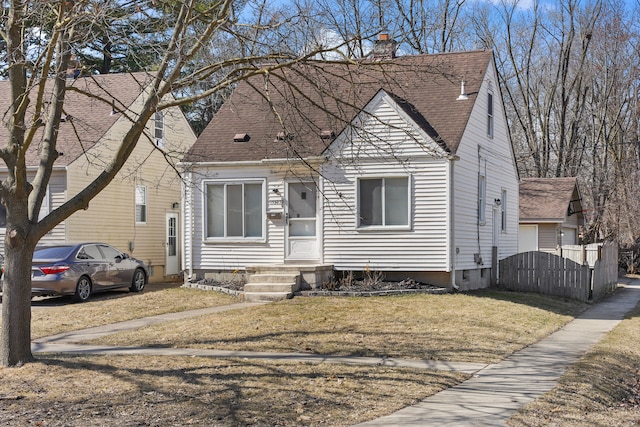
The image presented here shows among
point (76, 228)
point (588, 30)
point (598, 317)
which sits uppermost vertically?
point (588, 30)

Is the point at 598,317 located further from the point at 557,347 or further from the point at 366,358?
the point at 366,358

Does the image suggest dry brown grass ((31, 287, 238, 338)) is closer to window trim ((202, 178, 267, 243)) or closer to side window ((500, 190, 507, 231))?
window trim ((202, 178, 267, 243))

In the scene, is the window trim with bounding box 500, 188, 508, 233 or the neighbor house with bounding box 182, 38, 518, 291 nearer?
the neighbor house with bounding box 182, 38, 518, 291

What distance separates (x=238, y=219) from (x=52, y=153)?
38.4ft

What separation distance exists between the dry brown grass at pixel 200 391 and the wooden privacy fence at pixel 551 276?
1417cm

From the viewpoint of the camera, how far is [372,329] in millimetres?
14672

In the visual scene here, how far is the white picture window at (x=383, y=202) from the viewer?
70.7 feet

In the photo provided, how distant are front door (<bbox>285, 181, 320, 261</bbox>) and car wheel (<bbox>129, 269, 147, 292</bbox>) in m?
4.32

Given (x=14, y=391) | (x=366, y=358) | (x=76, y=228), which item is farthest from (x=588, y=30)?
(x=14, y=391)

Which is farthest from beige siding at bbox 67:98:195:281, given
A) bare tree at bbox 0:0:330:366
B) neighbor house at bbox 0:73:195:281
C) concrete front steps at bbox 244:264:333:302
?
bare tree at bbox 0:0:330:366

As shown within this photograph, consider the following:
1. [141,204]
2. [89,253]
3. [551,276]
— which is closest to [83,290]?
[89,253]

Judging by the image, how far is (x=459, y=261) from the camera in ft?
72.2

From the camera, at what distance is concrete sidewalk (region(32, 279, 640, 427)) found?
8.84 meters

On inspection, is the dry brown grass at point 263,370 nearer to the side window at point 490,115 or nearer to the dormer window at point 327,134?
the dormer window at point 327,134
